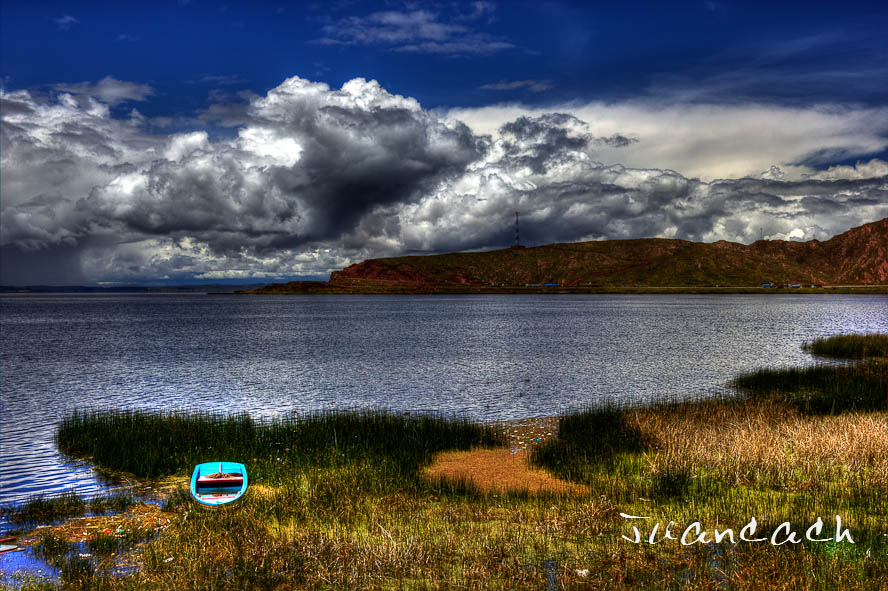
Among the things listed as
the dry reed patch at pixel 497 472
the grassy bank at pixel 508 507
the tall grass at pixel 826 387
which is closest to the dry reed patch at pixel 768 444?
the grassy bank at pixel 508 507

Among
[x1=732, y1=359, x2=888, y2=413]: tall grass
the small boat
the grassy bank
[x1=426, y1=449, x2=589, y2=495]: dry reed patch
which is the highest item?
the small boat

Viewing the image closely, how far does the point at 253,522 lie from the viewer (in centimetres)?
1307

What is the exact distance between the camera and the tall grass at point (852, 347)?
5231cm

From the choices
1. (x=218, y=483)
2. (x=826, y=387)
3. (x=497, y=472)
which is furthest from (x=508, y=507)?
(x=826, y=387)

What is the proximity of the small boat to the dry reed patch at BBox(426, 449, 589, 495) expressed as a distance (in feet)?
22.1

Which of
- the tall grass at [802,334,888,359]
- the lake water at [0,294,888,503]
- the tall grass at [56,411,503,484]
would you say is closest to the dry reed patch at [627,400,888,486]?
the tall grass at [56,411,503,484]

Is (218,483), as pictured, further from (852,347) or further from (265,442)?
(852,347)

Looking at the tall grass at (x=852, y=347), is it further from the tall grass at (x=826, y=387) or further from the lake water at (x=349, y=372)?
the tall grass at (x=826, y=387)

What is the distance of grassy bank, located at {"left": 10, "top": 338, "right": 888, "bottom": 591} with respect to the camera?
10109mm

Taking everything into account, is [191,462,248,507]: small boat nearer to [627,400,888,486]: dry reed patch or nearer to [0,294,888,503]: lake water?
[0,294,888,503]: lake water

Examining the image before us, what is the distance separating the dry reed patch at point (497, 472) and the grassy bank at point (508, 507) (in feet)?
1.63

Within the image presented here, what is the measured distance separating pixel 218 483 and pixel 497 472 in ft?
29.9

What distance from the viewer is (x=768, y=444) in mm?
17328

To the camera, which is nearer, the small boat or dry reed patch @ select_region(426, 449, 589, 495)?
the small boat
